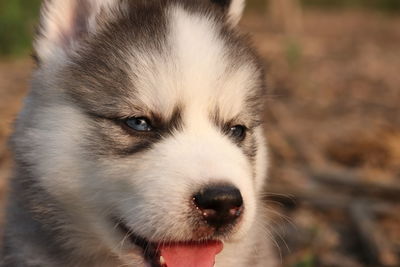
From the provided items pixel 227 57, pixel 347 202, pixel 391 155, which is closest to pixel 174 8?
pixel 227 57

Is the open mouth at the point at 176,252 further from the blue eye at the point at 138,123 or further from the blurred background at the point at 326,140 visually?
the blurred background at the point at 326,140

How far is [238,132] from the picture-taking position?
3.42 meters

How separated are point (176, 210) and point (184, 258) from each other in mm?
298

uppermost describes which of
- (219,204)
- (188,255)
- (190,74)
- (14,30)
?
(14,30)

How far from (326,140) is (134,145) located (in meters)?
4.36

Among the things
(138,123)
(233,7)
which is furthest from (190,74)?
(233,7)

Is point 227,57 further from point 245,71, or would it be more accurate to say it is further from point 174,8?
point 174,8

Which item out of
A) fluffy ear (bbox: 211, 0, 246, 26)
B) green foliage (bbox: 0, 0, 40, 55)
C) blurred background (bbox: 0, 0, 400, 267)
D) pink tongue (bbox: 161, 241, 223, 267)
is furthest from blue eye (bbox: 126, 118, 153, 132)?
green foliage (bbox: 0, 0, 40, 55)

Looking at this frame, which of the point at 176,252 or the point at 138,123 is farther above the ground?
the point at 138,123

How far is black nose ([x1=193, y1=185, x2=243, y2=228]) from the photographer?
9.04 feet

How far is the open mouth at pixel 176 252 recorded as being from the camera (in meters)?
3.02

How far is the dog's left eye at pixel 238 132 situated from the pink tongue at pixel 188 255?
57 cm

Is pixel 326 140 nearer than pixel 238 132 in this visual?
No

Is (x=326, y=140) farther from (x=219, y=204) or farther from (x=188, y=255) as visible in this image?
(x=219, y=204)
